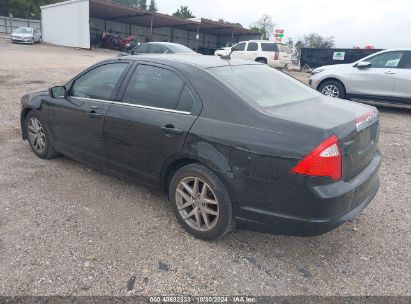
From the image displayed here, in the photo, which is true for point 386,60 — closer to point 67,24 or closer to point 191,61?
point 191,61

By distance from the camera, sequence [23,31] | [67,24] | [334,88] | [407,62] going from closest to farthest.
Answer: [407,62] < [334,88] < [23,31] < [67,24]

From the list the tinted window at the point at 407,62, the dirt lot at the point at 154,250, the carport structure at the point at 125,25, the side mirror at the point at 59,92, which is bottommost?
the dirt lot at the point at 154,250

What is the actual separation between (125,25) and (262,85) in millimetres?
42000

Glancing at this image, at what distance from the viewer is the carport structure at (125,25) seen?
30.5m

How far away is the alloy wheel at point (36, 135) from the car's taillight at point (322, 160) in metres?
3.57

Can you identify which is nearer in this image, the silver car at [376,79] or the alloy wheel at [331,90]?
the silver car at [376,79]

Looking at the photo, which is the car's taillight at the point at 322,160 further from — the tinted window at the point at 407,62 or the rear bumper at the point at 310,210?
the tinted window at the point at 407,62

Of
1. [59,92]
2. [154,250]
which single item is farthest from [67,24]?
[154,250]

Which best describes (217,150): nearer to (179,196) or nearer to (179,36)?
(179,196)

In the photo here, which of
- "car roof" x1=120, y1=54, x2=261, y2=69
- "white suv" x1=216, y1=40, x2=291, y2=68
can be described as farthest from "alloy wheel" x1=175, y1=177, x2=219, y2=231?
"white suv" x1=216, y1=40, x2=291, y2=68

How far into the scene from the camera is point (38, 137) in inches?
189

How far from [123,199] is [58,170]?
3.97ft

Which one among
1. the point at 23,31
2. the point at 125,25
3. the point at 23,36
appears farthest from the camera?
the point at 125,25

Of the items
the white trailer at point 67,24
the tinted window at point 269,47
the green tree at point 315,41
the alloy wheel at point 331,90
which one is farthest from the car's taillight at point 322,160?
the green tree at point 315,41
